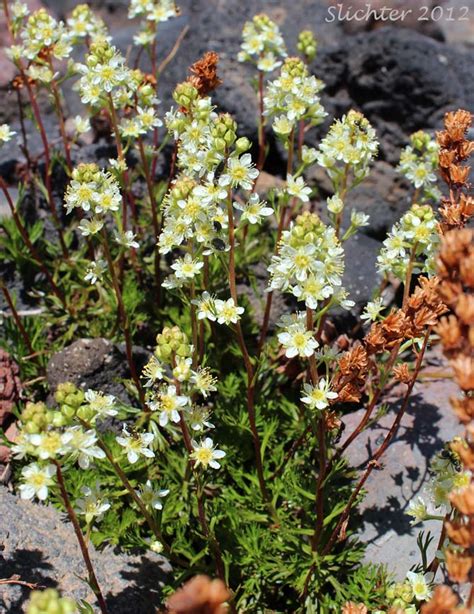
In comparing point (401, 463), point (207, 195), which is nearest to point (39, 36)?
point (207, 195)

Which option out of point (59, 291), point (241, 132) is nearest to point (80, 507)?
point (59, 291)

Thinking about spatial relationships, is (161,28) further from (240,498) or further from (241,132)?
(240,498)

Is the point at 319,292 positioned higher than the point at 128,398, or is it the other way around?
the point at 319,292

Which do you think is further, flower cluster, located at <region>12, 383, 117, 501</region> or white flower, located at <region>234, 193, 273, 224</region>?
white flower, located at <region>234, 193, 273, 224</region>

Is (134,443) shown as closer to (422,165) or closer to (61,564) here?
(61,564)

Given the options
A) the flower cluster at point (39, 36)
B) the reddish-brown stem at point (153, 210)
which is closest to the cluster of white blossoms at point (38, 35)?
the flower cluster at point (39, 36)

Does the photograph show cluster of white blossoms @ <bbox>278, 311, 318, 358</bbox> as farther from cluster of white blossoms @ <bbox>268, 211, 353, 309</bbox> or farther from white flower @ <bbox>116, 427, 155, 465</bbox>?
white flower @ <bbox>116, 427, 155, 465</bbox>

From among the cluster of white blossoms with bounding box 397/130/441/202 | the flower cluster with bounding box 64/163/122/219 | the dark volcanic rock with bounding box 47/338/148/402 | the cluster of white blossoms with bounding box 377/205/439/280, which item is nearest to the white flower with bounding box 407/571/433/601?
the cluster of white blossoms with bounding box 377/205/439/280
